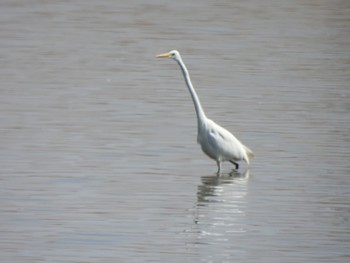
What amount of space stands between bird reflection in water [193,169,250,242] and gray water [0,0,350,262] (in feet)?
0.07

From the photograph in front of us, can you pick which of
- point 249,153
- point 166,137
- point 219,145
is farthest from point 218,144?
point 166,137

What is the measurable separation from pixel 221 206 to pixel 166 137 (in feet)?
10.7

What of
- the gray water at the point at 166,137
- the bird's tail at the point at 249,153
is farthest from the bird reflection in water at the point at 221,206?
the bird's tail at the point at 249,153

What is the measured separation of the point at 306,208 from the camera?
11.2 metres

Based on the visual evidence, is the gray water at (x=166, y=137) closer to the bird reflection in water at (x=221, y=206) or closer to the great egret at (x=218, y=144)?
the bird reflection in water at (x=221, y=206)

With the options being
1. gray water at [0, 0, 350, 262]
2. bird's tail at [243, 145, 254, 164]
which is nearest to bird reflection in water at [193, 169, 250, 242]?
gray water at [0, 0, 350, 262]

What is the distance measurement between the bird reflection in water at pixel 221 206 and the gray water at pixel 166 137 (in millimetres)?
22

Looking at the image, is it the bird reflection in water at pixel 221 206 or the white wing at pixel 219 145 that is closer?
the bird reflection in water at pixel 221 206

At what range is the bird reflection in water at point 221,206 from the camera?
10.2 m

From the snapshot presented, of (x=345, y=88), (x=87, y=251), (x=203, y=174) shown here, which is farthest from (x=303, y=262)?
(x=345, y=88)

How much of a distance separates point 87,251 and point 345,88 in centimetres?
955

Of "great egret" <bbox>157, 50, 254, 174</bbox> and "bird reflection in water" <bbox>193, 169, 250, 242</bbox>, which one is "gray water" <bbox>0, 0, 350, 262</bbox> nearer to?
"bird reflection in water" <bbox>193, 169, 250, 242</bbox>

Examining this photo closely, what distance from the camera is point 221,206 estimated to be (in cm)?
1119

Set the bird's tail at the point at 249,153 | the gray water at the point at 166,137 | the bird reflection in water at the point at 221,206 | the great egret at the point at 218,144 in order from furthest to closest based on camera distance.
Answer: the bird's tail at the point at 249,153 → the great egret at the point at 218,144 → the bird reflection in water at the point at 221,206 → the gray water at the point at 166,137
